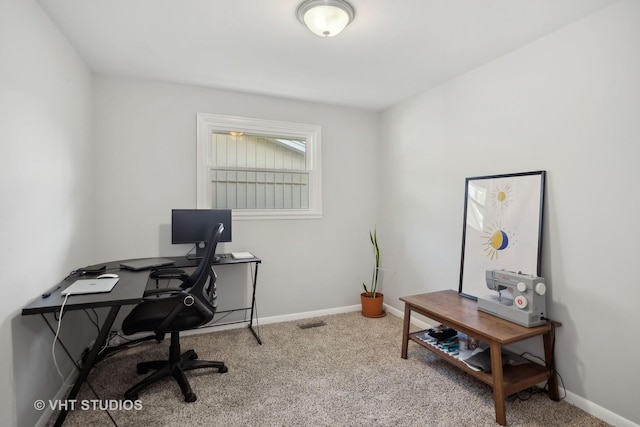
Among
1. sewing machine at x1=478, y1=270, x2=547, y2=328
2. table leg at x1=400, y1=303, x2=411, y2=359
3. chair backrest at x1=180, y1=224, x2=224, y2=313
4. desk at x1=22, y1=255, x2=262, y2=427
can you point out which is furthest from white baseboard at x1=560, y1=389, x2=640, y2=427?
desk at x1=22, y1=255, x2=262, y2=427

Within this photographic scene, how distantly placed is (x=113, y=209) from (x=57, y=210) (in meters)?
0.79

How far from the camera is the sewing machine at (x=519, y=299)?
6.53ft

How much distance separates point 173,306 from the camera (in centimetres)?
218

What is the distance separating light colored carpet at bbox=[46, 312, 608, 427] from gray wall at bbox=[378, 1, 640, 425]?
1.26 ft

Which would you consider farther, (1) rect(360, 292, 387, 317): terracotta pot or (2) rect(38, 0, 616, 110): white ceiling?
(1) rect(360, 292, 387, 317): terracotta pot

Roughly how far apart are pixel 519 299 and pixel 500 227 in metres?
0.60

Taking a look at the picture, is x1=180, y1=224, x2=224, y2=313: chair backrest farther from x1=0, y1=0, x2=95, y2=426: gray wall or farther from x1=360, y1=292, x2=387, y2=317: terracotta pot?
x1=360, y1=292, x2=387, y2=317: terracotta pot

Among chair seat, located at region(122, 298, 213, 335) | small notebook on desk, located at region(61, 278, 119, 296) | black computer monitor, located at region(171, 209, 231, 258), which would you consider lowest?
chair seat, located at region(122, 298, 213, 335)

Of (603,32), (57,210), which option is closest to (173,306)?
(57,210)

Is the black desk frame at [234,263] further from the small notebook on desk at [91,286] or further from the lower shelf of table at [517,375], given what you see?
the lower shelf of table at [517,375]

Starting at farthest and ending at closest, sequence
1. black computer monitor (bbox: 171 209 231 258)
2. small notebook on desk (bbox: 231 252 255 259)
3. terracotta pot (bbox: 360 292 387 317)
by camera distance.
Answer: terracotta pot (bbox: 360 292 387 317)
small notebook on desk (bbox: 231 252 255 259)
black computer monitor (bbox: 171 209 231 258)

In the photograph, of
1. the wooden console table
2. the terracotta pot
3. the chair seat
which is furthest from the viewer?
the terracotta pot

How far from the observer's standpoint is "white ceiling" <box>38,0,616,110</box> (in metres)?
1.87

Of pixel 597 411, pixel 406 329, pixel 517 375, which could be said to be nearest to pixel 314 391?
pixel 406 329
